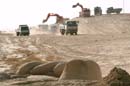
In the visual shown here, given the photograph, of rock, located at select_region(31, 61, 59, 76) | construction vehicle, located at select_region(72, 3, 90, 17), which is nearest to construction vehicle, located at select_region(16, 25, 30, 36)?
construction vehicle, located at select_region(72, 3, 90, 17)

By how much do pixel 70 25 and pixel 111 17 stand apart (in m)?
18.9

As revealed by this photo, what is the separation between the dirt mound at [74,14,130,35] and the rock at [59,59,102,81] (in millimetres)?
47625

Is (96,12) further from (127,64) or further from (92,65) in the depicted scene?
(92,65)

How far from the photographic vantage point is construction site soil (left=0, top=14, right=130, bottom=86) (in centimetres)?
1775

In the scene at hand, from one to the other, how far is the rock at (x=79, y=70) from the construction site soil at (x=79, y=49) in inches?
23.7

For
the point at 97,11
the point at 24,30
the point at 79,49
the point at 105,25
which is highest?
the point at 97,11

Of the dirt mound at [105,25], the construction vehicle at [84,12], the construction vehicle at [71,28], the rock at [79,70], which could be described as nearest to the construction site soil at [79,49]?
the dirt mound at [105,25]

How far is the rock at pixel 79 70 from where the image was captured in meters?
10.7

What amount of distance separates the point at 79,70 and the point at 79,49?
19365 mm

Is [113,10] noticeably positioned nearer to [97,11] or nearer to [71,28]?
[97,11]

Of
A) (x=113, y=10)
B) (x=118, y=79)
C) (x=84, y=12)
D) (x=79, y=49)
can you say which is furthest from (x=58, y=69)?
(x=113, y=10)

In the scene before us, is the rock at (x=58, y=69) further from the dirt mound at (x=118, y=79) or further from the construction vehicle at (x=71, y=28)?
the construction vehicle at (x=71, y=28)

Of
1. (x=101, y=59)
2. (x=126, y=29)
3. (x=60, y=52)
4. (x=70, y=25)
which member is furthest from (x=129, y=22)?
(x=101, y=59)

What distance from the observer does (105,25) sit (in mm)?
63906
